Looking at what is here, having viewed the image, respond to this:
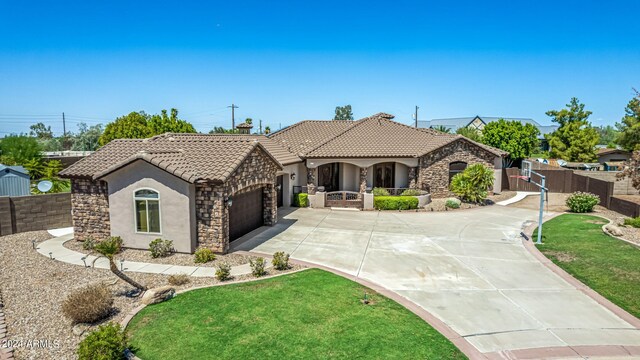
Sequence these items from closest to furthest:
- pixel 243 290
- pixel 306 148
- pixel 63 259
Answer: pixel 243 290
pixel 63 259
pixel 306 148

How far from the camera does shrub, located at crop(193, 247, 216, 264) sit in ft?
44.2

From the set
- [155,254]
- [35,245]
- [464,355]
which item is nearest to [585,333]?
[464,355]

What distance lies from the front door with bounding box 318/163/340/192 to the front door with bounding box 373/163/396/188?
2.84 meters

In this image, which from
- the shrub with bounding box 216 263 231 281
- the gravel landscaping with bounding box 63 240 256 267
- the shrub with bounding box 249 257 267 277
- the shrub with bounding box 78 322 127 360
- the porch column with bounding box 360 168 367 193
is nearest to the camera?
the shrub with bounding box 78 322 127 360

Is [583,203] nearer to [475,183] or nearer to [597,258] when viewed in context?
[475,183]

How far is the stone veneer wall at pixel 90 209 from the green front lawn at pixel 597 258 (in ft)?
58.0

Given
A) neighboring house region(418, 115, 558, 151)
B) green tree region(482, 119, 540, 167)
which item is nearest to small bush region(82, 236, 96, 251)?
green tree region(482, 119, 540, 167)

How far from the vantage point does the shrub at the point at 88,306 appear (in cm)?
903

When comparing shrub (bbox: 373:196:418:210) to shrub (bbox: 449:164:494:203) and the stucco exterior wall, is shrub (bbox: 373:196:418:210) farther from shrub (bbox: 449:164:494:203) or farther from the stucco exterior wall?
the stucco exterior wall

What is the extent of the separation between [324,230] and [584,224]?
13.5 m

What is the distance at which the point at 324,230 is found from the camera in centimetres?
1861

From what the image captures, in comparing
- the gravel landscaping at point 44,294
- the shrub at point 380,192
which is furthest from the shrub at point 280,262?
the shrub at point 380,192

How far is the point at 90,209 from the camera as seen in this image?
52.0 feet

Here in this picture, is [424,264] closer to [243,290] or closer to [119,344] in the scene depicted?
[243,290]
